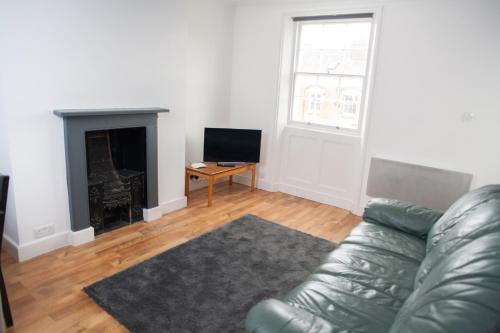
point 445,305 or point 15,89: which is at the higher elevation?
point 15,89

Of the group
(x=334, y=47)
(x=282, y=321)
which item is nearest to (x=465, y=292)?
(x=282, y=321)

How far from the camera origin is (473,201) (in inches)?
85.7

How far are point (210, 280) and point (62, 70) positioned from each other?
214 cm

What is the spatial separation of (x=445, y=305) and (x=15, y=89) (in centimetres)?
308

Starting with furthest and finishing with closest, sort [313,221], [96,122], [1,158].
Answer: [313,221], [96,122], [1,158]

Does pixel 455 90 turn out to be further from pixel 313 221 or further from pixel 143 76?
pixel 143 76

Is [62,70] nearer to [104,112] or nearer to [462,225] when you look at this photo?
[104,112]

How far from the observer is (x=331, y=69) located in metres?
4.50

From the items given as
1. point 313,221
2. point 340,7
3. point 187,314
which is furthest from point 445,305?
point 340,7

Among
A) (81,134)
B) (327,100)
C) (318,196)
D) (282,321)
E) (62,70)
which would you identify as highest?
(62,70)

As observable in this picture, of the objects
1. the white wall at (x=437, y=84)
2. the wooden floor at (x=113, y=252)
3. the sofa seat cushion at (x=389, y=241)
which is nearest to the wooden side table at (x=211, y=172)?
the wooden floor at (x=113, y=252)

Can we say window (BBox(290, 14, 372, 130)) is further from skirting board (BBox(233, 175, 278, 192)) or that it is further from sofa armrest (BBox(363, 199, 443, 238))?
sofa armrest (BBox(363, 199, 443, 238))

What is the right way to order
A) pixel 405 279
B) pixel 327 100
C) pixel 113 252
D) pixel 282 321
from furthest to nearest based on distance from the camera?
pixel 327 100 < pixel 113 252 < pixel 405 279 < pixel 282 321

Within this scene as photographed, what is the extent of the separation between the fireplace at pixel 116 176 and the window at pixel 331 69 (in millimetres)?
2317
